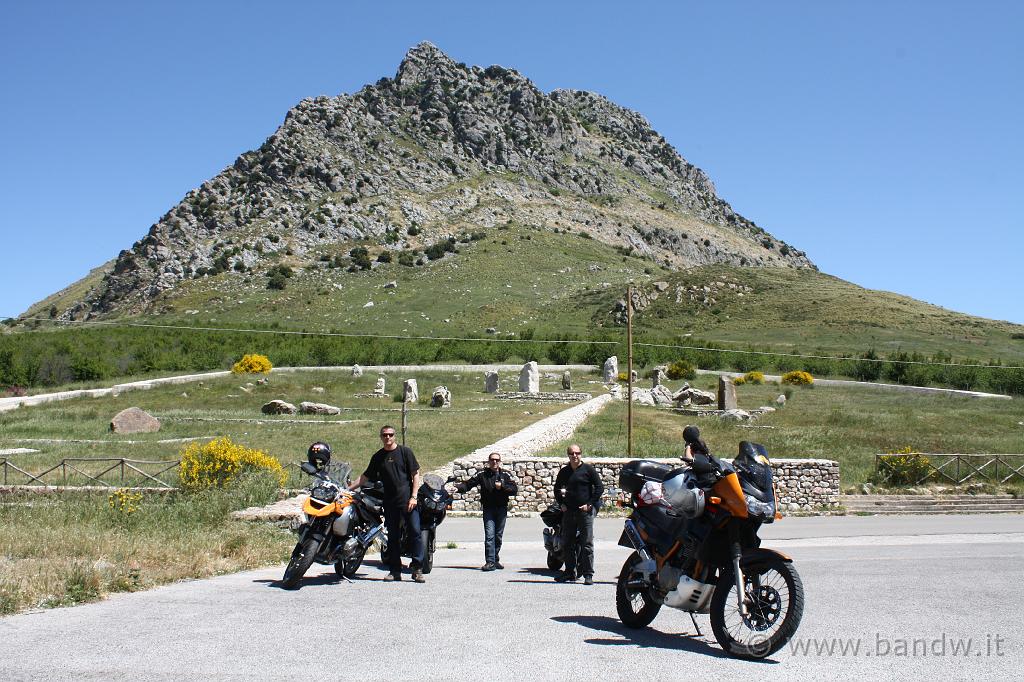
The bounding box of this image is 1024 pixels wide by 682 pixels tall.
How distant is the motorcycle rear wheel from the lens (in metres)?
8.46

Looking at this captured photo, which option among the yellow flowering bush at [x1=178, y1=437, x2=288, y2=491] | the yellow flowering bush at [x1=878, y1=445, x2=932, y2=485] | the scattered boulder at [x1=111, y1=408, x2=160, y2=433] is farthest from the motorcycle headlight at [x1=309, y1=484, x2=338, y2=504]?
the scattered boulder at [x1=111, y1=408, x2=160, y2=433]

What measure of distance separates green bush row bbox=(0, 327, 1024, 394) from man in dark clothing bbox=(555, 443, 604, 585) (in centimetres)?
4798

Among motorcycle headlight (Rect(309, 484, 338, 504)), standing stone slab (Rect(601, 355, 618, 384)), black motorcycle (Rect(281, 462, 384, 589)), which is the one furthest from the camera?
standing stone slab (Rect(601, 355, 618, 384))

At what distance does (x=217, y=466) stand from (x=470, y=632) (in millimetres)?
11680

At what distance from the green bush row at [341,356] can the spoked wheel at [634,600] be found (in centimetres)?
5079

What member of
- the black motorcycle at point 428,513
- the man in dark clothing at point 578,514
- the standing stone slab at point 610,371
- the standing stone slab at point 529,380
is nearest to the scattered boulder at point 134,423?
the standing stone slab at point 529,380

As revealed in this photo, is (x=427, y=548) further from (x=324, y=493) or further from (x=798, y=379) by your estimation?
(x=798, y=379)

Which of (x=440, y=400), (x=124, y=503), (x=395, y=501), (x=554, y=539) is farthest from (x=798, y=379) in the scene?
(x=395, y=501)

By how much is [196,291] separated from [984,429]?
8160cm

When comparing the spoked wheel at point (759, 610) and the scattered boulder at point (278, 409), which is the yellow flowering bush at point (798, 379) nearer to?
the scattered boulder at point (278, 409)

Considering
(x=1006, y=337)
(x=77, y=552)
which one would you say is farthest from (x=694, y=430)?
(x=1006, y=337)

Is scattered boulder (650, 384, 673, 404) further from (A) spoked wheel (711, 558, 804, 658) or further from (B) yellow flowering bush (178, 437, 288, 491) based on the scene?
(A) spoked wheel (711, 558, 804, 658)

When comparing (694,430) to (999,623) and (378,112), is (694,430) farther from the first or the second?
(378,112)

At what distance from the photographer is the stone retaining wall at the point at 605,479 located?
18.2 m
